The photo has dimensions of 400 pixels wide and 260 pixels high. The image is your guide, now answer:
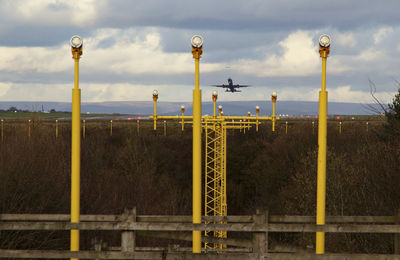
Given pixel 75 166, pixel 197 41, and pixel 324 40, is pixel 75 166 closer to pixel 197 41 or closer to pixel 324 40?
pixel 197 41

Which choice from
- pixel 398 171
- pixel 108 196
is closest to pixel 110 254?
pixel 398 171

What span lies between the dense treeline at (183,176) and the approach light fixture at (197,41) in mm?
7057

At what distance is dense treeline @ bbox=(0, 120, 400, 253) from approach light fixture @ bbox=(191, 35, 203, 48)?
706 cm

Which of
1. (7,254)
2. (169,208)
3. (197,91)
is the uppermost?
(197,91)

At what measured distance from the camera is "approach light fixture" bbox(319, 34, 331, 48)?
481 inches

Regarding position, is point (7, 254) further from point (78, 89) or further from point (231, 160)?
point (231, 160)

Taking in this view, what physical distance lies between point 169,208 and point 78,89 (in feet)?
90.2

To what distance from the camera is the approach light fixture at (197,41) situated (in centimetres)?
1209

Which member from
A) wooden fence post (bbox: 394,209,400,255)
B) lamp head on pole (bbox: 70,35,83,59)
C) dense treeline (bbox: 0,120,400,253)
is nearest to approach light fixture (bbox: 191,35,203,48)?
lamp head on pole (bbox: 70,35,83,59)

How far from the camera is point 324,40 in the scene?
12.3 m

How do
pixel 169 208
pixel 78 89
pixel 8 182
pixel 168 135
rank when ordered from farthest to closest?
pixel 168 135
pixel 169 208
pixel 8 182
pixel 78 89

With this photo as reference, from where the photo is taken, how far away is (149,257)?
37.8ft

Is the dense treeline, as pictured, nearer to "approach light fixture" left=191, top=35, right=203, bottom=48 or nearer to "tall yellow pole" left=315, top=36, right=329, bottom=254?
"tall yellow pole" left=315, top=36, right=329, bottom=254

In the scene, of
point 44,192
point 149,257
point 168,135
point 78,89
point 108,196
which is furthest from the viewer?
point 168,135
